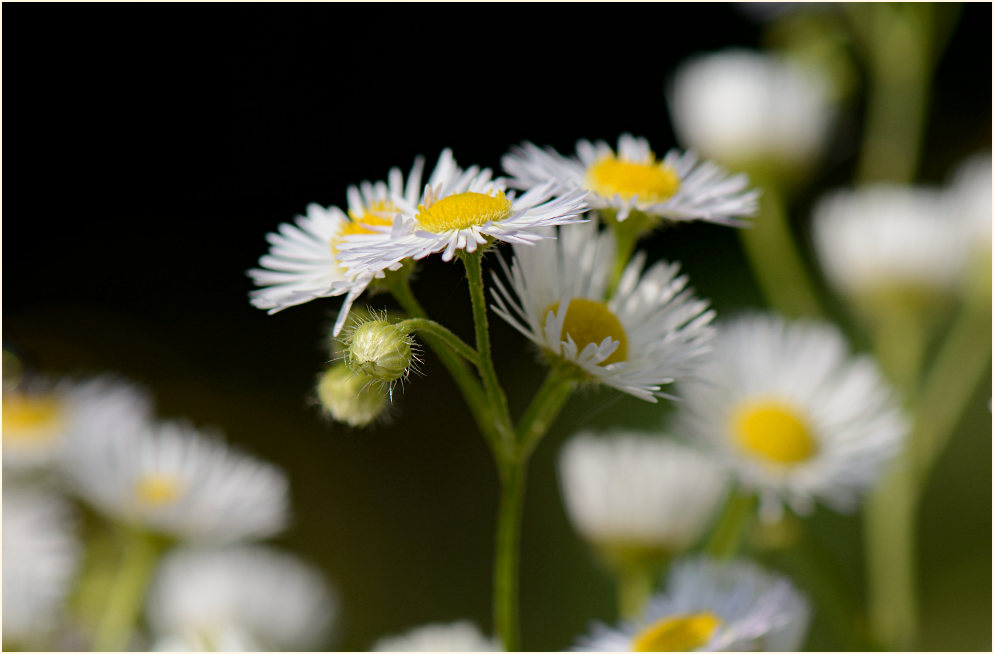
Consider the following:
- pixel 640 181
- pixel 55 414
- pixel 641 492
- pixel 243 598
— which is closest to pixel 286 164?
pixel 55 414

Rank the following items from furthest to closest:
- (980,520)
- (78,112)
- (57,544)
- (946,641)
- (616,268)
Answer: (78,112), (980,520), (946,641), (57,544), (616,268)

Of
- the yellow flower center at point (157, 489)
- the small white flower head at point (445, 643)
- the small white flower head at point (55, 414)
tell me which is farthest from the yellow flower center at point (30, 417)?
the small white flower head at point (445, 643)

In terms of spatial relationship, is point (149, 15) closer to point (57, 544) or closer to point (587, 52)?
point (587, 52)

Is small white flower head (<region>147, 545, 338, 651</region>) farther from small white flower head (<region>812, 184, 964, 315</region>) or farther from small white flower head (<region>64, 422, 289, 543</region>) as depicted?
small white flower head (<region>812, 184, 964, 315</region>)

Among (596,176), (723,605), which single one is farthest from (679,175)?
(723,605)

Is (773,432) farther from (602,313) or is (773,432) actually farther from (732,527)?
(602,313)

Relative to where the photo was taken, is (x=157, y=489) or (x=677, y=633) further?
(x=157, y=489)

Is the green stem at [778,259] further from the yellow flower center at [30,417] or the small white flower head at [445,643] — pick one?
the yellow flower center at [30,417]
